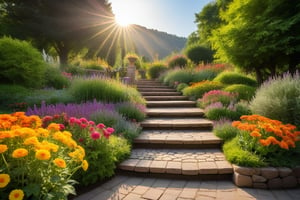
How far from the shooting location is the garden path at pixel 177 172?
8.05 ft

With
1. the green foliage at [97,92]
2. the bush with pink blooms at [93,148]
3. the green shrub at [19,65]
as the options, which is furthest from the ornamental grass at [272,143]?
the green shrub at [19,65]

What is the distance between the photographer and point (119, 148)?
10.5 ft

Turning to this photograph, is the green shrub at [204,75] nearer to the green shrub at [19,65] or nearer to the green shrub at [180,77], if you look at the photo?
the green shrub at [180,77]

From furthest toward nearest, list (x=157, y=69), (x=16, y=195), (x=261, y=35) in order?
(x=157, y=69), (x=261, y=35), (x=16, y=195)

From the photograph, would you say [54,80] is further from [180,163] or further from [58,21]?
[58,21]

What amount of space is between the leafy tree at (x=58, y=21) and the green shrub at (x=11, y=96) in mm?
11962

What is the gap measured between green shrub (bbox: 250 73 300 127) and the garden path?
1.24 meters

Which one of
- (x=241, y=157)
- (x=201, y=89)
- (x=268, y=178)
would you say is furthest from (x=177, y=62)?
(x=268, y=178)

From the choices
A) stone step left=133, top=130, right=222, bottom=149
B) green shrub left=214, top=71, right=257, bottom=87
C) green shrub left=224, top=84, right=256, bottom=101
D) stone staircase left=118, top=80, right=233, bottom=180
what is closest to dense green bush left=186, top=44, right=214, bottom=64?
green shrub left=214, top=71, right=257, bottom=87

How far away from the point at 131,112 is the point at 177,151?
1803mm

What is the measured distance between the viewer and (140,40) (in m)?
65.4

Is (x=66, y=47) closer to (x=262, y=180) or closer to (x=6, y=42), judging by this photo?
(x=6, y=42)

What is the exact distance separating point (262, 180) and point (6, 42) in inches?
316

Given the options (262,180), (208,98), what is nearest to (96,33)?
(208,98)
